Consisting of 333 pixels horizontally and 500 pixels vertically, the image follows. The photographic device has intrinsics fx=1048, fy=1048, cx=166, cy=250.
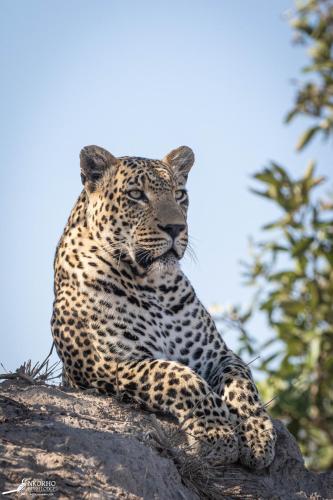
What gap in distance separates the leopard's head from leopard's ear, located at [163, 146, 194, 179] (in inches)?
4.6

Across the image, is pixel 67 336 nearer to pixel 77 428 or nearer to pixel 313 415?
pixel 77 428

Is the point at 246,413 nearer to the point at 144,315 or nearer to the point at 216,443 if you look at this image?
the point at 216,443

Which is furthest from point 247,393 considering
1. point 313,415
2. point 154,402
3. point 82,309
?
point 313,415

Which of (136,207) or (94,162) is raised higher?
(94,162)

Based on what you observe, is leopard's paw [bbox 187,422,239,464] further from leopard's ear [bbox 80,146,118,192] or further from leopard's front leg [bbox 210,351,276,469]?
leopard's ear [bbox 80,146,118,192]

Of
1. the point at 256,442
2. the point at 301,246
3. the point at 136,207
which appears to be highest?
the point at 136,207

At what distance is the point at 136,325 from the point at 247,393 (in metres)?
1.19

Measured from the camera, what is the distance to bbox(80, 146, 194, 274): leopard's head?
959cm

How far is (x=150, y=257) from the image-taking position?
9609 mm

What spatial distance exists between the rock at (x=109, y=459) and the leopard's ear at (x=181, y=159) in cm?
287

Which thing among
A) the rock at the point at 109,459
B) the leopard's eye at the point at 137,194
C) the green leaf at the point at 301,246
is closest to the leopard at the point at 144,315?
the leopard's eye at the point at 137,194

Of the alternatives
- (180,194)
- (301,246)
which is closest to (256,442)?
(180,194)

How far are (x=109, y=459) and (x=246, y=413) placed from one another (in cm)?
220
